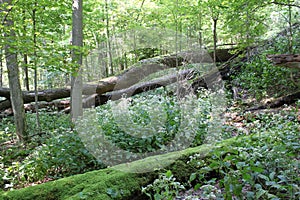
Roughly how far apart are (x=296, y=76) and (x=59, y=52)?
21.1ft

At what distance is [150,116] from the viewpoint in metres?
4.38

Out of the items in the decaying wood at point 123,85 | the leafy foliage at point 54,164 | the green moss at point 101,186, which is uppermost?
the decaying wood at point 123,85

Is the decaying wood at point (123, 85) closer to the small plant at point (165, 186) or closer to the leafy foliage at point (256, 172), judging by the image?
the leafy foliage at point (256, 172)

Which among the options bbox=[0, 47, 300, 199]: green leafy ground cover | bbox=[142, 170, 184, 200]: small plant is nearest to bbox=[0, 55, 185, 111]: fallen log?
bbox=[0, 47, 300, 199]: green leafy ground cover

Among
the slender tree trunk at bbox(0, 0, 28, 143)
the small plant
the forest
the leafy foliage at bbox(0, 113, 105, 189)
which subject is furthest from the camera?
the slender tree trunk at bbox(0, 0, 28, 143)

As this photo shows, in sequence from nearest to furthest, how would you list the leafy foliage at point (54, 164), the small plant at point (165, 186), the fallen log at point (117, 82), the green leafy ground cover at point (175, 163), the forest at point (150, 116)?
the small plant at point (165, 186) < the green leafy ground cover at point (175, 163) < the forest at point (150, 116) < the leafy foliage at point (54, 164) < the fallen log at point (117, 82)

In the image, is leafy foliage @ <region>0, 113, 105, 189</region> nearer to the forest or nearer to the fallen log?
the forest

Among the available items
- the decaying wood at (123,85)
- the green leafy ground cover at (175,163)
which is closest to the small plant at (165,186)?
the green leafy ground cover at (175,163)

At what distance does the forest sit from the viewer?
8.59 feet

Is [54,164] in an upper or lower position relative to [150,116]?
lower

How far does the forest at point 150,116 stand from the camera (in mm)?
2617

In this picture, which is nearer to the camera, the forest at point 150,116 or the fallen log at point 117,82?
the forest at point 150,116

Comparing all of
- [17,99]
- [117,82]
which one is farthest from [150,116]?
[117,82]

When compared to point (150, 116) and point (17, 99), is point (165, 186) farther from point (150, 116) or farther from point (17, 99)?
point (17, 99)
